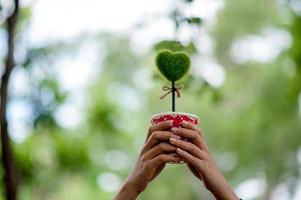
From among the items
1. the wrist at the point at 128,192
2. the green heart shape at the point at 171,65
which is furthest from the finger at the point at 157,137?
the green heart shape at the point at 171,65

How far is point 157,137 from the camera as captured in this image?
217 cm

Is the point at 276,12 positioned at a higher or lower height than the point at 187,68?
higher

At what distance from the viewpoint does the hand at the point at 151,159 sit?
2.16 metres

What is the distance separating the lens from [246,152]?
12383 millimetres

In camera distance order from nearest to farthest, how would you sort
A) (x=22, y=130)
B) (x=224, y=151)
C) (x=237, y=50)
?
1. (x=22, y=130)
2. (x=224, y=151)
3. (x=237, y=50)

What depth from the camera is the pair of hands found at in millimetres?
2139

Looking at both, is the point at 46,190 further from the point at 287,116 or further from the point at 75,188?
the point at 287,116

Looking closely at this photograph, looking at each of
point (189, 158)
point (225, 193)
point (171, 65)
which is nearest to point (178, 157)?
point (189, 158)

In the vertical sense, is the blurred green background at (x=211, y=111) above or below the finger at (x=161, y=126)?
above

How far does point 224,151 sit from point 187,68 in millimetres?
10477

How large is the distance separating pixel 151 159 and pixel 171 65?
0.32 metres

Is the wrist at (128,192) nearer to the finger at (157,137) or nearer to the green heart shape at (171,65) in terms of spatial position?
the finger at (157,137)

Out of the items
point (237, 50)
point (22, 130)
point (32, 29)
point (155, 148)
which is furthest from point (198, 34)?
point (237, 50)

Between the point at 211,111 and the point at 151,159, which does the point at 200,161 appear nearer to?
the point at 151,159
